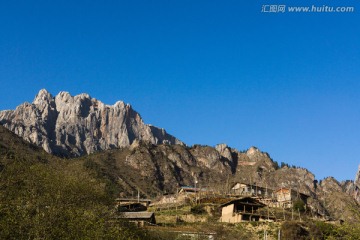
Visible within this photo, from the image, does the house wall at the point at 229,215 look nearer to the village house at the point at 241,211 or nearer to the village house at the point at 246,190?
the village house at the point at 241,211

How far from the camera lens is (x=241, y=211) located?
85688 millimetres

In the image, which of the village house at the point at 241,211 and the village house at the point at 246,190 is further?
the village house at the point at 246,190

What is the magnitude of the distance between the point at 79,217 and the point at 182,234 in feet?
118

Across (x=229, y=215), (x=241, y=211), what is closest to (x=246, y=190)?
(x=229, y=215)

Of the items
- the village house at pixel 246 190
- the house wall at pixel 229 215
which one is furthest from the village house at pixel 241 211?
the village house at pixel 246 190

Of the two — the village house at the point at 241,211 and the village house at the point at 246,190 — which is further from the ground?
the village house at the point at 246,190

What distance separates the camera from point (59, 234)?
27078 millimetres

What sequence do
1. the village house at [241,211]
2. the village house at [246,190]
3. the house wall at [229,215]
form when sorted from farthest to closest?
the village house at [246,190] < the village house at [241,211] < the house wall at [229,215]

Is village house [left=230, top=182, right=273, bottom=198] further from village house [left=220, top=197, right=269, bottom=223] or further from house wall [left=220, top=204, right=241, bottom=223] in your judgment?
house wall [left=220, top=204, right=241, bottom=223]

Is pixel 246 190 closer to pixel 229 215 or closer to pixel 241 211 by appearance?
pixel 229 215

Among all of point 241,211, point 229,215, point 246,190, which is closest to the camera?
point 241,211

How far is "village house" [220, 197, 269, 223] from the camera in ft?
277

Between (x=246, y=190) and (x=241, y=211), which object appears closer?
(x=241, y=211)

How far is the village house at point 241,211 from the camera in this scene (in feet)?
277
